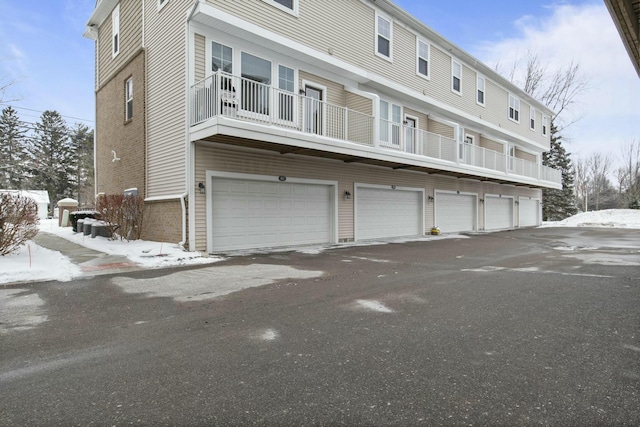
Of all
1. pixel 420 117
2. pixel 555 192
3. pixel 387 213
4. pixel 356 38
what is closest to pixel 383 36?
pixel 356 38

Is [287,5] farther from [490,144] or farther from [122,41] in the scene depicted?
[490,144]

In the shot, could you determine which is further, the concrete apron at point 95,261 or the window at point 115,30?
the window at point 115,30

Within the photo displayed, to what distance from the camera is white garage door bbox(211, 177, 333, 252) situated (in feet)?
32.5

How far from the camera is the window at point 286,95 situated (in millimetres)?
10414

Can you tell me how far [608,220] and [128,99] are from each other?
30.7 metres

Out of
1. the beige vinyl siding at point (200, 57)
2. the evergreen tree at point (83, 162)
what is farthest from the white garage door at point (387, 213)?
the evergreen tree at point (83, 162)

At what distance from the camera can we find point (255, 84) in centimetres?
966

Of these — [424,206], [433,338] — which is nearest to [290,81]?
[424,206]

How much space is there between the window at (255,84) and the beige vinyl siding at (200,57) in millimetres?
1052

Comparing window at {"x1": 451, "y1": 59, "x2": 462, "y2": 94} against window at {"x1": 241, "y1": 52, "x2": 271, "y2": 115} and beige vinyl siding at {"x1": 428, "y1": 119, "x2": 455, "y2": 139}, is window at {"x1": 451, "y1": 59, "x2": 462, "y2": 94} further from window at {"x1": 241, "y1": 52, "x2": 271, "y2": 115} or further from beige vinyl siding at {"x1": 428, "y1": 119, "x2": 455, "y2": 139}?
window at {"x1": 241, "y1": 52, "x2": 271, "y2": 115}

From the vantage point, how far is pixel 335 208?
41.1ft

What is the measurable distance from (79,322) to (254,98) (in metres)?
7.15

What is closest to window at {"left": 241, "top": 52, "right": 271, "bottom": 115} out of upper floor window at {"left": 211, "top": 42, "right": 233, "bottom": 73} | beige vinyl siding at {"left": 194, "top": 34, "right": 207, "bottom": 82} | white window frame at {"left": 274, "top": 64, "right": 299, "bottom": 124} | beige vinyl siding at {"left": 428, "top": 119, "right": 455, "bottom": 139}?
white window frame at {"left": 274, "top": 64, "right": 299, "bottom": 124}

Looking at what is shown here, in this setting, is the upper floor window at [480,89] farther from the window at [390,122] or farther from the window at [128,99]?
the window at [128,99]
